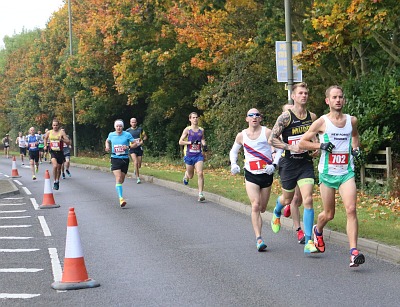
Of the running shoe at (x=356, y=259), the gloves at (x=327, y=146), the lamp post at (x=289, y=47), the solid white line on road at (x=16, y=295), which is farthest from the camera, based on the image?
the lamp post at (x=289, y=47)

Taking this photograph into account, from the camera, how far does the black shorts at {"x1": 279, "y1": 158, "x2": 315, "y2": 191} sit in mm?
9711

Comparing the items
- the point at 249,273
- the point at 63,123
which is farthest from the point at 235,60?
the point at 63,123

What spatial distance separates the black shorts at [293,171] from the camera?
31.9 feet

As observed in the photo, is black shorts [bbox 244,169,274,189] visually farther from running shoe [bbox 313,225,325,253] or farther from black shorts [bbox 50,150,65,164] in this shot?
black shorts [bbox 50,150,65,164]

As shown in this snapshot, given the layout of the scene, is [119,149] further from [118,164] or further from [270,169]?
[270,169]

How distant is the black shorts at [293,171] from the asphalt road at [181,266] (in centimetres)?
90

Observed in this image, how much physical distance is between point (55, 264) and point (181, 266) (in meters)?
1.61

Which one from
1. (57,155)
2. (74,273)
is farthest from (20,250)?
(57,155)

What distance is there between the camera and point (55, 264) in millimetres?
9375

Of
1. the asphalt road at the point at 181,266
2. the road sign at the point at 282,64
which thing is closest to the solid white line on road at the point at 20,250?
the asphalt road at the point at 181,266

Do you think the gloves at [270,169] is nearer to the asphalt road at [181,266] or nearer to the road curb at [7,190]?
the asphalt road at [181,266]

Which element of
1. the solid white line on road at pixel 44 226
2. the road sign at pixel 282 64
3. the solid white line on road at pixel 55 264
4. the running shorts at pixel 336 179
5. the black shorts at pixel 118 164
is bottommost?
the solid white line on road at pixel 44 226

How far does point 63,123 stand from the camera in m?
55.9

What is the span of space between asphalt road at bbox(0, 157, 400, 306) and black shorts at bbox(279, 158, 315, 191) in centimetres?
90
